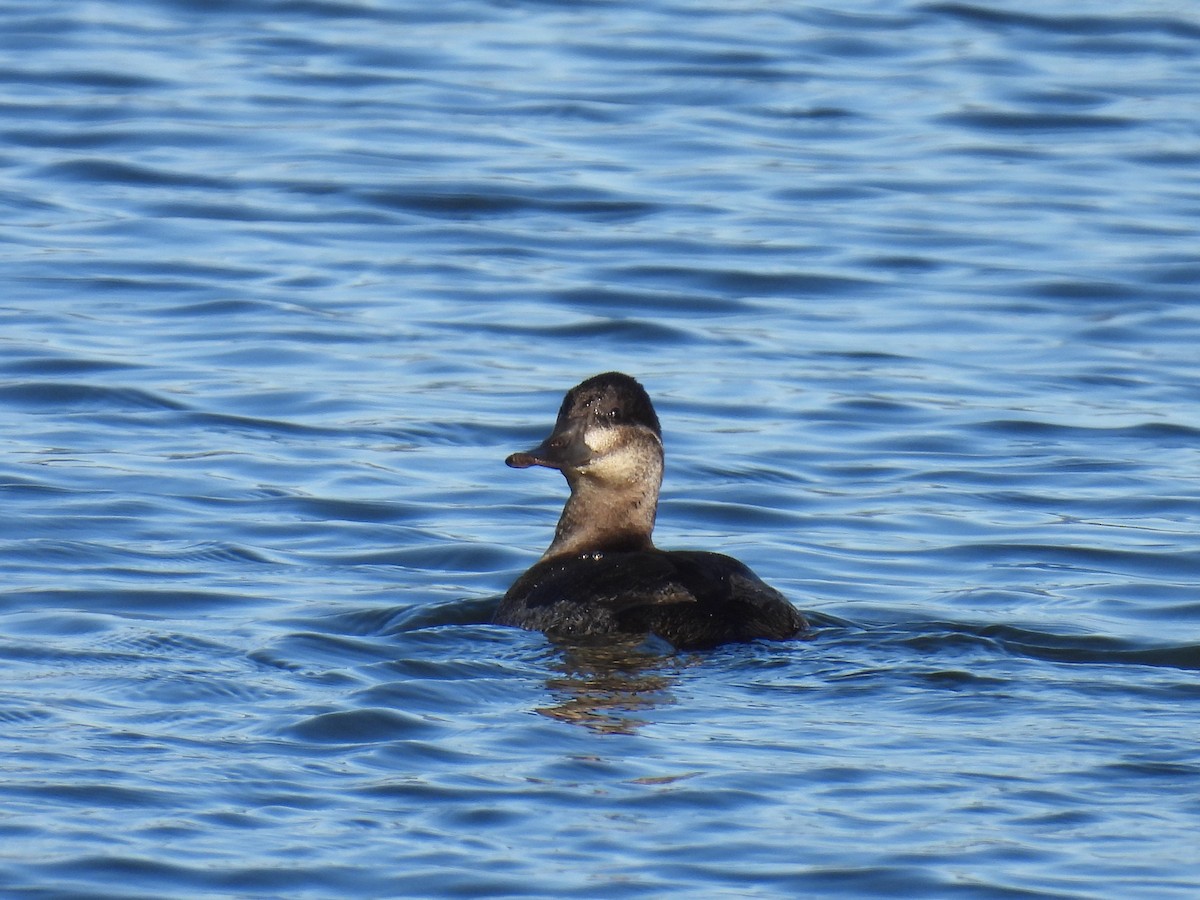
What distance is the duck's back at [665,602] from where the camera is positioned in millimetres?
7574

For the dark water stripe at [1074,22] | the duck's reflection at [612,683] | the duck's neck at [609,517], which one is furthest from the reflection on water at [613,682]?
the dark water stripe at [1074,22]

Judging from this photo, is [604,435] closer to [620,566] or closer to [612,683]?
[620,566]

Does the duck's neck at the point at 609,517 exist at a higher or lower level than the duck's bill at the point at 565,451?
lower

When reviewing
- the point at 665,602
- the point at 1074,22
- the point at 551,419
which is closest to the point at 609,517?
the point at 665,602

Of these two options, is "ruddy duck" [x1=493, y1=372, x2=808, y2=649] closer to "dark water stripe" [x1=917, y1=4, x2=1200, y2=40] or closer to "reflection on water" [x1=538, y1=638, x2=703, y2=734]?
"reflection on water" [x1=538, y1=638, x2=703, y2=734]

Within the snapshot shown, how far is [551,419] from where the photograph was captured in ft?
37.4

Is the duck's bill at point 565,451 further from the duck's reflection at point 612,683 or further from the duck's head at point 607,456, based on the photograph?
the duck's reflection at point 612,683

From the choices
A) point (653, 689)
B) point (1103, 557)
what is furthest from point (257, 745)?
point (1103, 557)

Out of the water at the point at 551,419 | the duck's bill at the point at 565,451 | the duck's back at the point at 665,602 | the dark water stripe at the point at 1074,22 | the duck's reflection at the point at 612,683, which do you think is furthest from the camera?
the dark water stripe at the point at 1074,22

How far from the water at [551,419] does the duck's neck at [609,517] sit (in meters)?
0.48

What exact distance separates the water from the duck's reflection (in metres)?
0.03

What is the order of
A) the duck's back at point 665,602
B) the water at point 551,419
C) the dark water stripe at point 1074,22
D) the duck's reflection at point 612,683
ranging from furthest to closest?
the dark water stripe at point 1074,22, the duck's back at point 665,602, the duck's reflection at point 612,683, the water at point 551,419

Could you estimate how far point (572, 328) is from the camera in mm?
13078

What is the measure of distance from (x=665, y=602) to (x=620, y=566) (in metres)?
0.36
